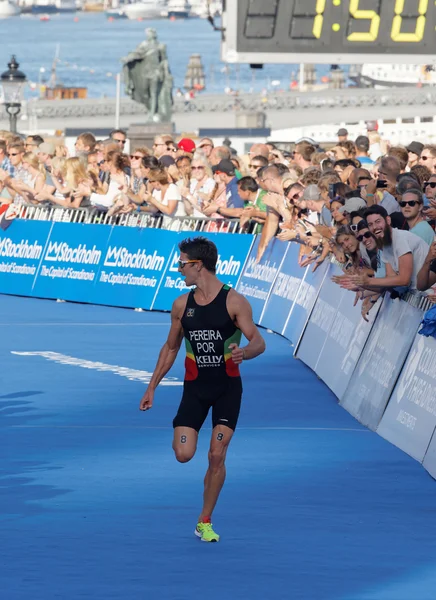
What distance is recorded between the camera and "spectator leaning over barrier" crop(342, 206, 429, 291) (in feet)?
44.3

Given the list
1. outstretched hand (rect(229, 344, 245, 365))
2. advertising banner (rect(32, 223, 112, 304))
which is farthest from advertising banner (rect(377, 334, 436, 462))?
advertising banner (rect(32, 223, 112, 304))

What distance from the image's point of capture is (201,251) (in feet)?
33.4

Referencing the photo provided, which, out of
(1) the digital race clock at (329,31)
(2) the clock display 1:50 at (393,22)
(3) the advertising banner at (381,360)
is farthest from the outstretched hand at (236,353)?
(2) the clock display 1:50 at (393,22)

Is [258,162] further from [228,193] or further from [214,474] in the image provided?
[214,474]

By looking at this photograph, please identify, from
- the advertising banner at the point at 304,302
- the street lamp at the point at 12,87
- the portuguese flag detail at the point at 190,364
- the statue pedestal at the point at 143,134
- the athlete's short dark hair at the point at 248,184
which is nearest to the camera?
the portuguese flag detail at the point at 190,364

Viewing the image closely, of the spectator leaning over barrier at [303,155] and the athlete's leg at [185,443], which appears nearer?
the athlete's leg at [185,443]

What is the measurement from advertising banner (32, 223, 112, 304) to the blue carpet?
8.12 metres

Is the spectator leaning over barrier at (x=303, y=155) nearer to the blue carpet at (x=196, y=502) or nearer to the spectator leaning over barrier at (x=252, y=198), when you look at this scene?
the spectator leaning over barrier at (x=252, y=198)

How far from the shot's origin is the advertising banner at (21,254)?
89.0 feet

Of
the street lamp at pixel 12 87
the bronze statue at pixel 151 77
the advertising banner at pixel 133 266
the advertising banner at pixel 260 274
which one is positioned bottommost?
the bronze statue at pixel 151 77

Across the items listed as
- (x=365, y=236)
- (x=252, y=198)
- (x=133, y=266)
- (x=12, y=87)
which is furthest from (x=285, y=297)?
(x=12, y=87)

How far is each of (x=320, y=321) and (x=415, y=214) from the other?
3975 mm

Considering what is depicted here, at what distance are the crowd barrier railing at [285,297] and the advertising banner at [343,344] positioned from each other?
0.06 ft

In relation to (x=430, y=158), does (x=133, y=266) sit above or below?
below
